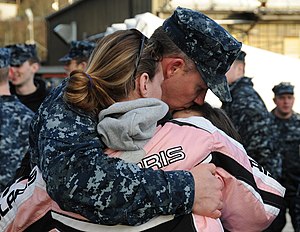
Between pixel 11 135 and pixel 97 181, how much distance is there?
2.68 meters

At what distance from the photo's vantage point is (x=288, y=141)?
705 cm

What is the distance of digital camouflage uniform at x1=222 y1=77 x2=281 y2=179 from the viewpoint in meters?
5.50

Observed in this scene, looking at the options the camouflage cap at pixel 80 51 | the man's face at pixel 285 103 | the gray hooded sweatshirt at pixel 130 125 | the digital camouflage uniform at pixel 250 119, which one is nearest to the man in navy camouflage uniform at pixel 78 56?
the camouflage cap at pixel 80 51

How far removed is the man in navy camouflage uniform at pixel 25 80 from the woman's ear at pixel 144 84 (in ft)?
12.8

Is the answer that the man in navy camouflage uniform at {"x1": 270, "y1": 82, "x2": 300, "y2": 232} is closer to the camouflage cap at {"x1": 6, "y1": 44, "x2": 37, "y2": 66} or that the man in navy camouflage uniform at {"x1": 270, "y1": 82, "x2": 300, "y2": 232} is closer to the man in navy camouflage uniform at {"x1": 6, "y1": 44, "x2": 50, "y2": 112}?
the man in navy camouflage uniform at {"x1": 6, "y1": 44, "x2": 50, "y2": 112}

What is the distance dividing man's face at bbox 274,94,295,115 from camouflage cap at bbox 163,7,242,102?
5202 mm

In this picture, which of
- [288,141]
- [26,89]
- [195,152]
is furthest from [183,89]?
[288,141]

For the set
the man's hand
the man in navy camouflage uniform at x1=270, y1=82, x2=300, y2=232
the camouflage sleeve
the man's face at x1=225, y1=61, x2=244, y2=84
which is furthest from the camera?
the man in navy camouflage uniform at x1=270, y1=82, x2=300, y2=232

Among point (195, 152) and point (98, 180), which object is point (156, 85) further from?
point (98, 180)

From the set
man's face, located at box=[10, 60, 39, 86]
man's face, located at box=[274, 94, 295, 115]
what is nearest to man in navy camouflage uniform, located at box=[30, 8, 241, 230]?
man's face, located at box=[10, 60, 39, 86]

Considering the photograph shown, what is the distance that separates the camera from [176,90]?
232 cm

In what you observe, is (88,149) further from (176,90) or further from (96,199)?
(176,90)

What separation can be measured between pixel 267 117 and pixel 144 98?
363 cm

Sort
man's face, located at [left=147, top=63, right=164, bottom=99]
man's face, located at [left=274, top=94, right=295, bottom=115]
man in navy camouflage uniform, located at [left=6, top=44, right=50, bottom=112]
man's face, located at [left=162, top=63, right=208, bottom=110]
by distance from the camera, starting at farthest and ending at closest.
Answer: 1. man's face, located at [left=274, top=94, right=295, bottom=115]
2. man in navy camouflage uniform, located at [left=6, top=44, right=50, bottom=112]
3. man's face, located at [left=162, top=63, right=208, bottom=110]
4. man's face, located at [left=147, top=63, right=164, bottom=99]
